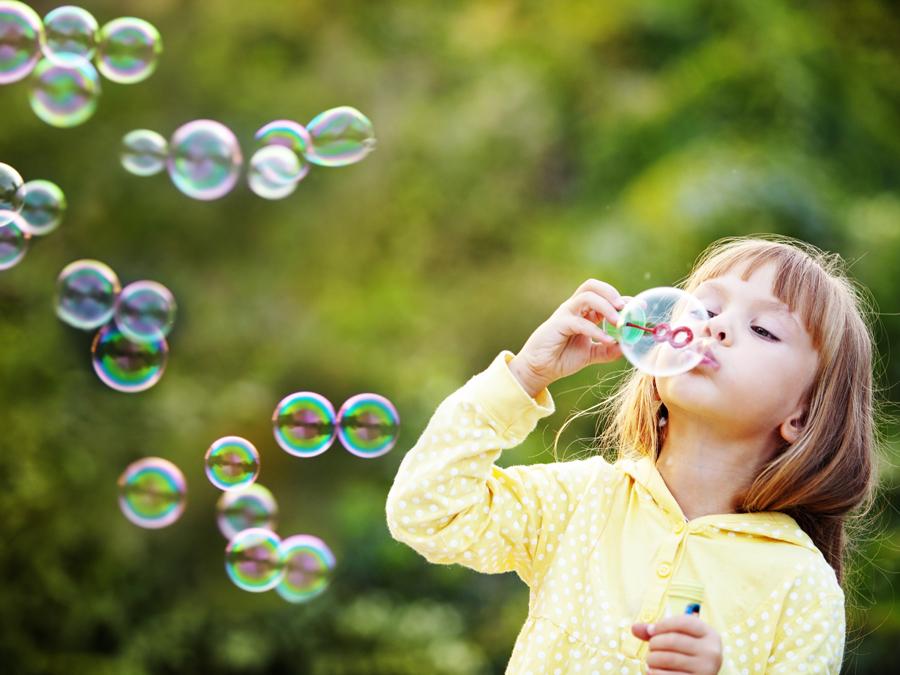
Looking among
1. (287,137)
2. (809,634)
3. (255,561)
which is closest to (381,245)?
(287,137)

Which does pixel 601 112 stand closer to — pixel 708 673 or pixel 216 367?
pixel 216 367

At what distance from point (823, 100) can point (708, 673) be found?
540 cm

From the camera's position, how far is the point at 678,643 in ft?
4.91

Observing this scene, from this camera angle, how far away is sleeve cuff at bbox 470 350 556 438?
5.73 ft

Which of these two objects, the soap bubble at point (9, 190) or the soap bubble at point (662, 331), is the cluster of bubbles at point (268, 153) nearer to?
the soap bubble at point (9, 190)

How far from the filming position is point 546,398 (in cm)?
179

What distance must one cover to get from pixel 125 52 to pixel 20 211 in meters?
0.50

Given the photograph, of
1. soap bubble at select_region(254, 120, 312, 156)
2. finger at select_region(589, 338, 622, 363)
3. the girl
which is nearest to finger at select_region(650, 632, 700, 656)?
the girl

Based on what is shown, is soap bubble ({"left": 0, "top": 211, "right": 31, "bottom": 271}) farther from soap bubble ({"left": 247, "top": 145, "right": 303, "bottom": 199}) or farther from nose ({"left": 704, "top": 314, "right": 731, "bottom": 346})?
nose ({"left": 704, "top": 314, "right": 731, "bottom": 346})

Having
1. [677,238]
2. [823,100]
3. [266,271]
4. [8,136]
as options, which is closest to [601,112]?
[823,100]

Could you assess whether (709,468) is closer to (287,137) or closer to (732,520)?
(732,520)

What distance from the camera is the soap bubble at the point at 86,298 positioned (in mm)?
2750

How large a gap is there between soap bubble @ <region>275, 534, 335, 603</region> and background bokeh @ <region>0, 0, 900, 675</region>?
2177 millimetres

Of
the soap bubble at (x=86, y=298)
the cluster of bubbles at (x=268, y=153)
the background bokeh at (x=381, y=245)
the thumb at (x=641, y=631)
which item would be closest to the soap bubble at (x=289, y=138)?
the cluster of bubbles at (x=268, y=153)
